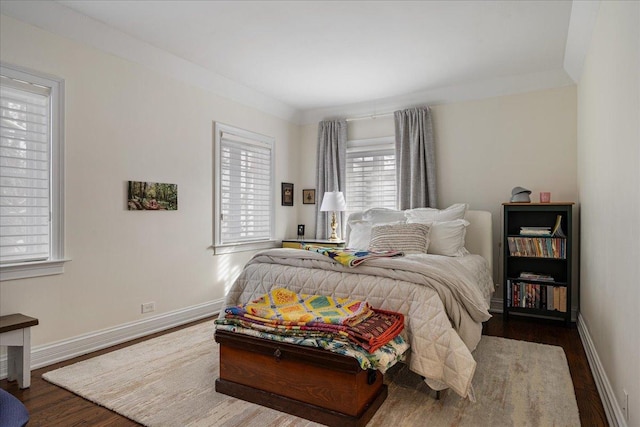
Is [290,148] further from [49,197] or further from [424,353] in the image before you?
[424,353]

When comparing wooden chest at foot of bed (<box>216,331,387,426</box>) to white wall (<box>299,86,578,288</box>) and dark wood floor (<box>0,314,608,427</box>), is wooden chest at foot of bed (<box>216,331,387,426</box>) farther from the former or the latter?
white wall (<box>299,86,578,288</box>)

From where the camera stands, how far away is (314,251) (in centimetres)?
308

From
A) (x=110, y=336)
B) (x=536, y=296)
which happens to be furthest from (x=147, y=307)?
(x=536, y=296)

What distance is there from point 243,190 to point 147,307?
1.77m

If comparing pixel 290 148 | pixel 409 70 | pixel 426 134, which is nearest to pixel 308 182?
pixel 290 148

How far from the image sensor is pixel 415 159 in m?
4.80

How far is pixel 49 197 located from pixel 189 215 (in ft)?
4.36

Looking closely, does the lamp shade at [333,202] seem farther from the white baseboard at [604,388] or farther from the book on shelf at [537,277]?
the white baseboard at [604,388]

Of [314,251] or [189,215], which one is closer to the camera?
[314,251]

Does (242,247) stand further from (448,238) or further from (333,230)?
(448,238)

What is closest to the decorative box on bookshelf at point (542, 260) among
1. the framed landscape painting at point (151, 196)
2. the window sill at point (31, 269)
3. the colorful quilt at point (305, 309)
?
the colorful quilt at point (305, 309)

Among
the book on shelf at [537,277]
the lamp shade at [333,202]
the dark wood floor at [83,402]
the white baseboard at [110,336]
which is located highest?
the lamp shade at [333,202]

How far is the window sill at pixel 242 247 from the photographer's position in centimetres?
444

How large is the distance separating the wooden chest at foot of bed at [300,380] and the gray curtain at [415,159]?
9.42 feet
